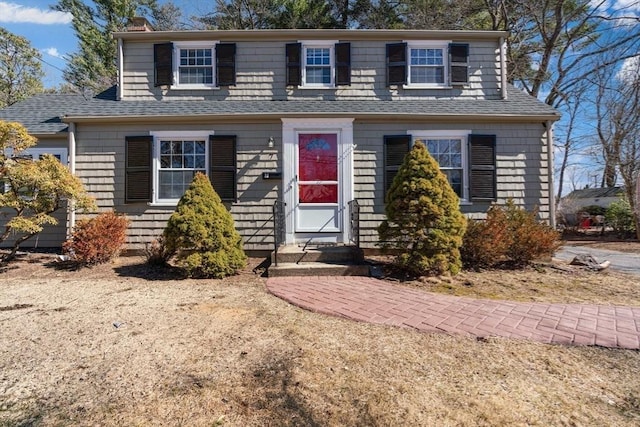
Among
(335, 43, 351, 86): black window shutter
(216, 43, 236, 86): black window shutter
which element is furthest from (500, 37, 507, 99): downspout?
(216, 43, 236, 86): black window shutter

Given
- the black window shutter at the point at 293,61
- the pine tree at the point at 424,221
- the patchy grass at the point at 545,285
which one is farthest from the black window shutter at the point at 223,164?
the patchy grass at the point at 545,285

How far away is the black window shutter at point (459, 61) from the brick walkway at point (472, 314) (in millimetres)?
5882

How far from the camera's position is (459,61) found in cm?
848

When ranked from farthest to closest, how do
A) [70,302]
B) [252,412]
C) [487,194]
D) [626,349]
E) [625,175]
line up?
1. [625,175]
2. [487,194]
3. [70,302]
4. [626,349]
5. [252,412]

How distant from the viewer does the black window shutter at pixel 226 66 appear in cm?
843

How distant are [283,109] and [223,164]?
1.81 m

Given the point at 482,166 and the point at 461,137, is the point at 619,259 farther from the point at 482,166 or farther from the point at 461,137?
the point at 461,137

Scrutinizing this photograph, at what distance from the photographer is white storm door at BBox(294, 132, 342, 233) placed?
7.60m

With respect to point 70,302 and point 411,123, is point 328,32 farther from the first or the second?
point 70,302

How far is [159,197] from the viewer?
778 cm

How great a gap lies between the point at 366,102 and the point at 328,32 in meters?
1.89

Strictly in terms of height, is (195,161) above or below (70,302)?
above

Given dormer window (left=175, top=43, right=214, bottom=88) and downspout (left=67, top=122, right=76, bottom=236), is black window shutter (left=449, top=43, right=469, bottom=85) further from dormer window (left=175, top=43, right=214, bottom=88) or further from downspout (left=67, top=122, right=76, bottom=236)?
downspout (left=67, top=122, right=76, bottom=236)

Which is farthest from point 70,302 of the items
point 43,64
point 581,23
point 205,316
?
point 43,64
